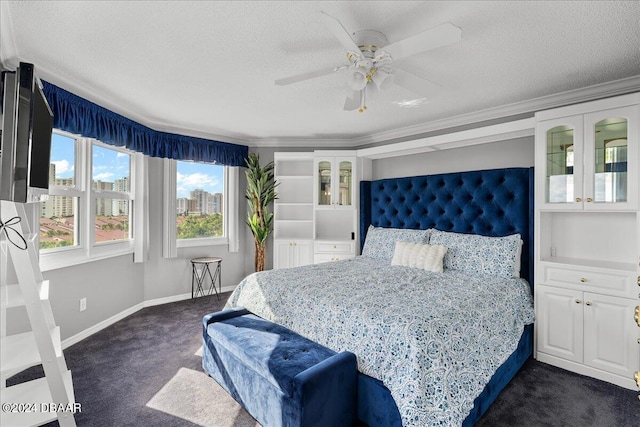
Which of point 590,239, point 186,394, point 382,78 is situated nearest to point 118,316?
point 186,394

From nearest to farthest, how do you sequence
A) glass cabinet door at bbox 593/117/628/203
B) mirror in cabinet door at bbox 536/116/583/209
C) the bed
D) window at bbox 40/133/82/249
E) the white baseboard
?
1. the bed
2. glass cabinet door at bbox 593/117/628/203
3. mirror in cabinet door at bbox 536/116/583/209
4. window at bbox 40/133/82/249
5. the white baseboard

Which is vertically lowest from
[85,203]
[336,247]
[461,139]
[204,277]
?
[204,277]

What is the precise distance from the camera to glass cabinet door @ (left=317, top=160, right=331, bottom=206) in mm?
4699

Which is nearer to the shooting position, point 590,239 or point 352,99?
point 352,99

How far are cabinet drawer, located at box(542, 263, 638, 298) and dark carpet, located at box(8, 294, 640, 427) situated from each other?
2.30 feet

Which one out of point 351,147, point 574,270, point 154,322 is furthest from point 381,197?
point 154,322

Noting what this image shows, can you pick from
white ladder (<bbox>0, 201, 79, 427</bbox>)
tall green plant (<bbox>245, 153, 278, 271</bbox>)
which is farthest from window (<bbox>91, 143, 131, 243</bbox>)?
white ladder (<bbox>0, 201, 79, 427</bbox>)

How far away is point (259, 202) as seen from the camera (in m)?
4.88

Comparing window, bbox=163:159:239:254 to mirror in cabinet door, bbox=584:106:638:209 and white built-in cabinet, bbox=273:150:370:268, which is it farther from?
mirror in cabinet door, bbox=584:106:638:209

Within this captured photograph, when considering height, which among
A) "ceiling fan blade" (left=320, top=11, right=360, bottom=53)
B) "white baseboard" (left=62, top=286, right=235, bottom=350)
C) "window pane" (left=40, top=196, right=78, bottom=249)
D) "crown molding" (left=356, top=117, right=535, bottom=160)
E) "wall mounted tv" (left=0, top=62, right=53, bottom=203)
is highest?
"ceiling fan blade" (left=320, top=11, right=360, bottom=53)

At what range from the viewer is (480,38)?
2.14m

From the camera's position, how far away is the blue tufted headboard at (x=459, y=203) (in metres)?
3.18

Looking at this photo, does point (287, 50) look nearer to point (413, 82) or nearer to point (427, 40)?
point (413, 82)

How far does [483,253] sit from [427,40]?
216 cm
